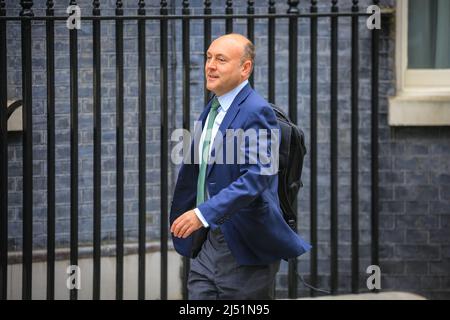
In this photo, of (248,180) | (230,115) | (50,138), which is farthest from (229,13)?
(248,180)

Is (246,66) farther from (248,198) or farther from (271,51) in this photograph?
(271,51)

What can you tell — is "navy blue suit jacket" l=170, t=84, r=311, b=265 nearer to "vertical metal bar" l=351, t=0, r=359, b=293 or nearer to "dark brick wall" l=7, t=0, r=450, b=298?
"vertical metal bar" l=351, t=0, r=359, b=293

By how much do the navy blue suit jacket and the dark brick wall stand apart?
3.39 meters

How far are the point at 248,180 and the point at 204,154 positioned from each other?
1.09 ft

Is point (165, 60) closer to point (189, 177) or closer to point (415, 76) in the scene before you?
point (189, 177)

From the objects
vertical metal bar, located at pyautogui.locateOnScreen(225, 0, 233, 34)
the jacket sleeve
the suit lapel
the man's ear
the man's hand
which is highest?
vertical metal bar, located at pyautogui.locateOnScreen(225, 0, 233, 34)

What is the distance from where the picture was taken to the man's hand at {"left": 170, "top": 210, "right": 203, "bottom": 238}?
15.5 ft

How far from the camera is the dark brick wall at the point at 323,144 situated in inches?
333

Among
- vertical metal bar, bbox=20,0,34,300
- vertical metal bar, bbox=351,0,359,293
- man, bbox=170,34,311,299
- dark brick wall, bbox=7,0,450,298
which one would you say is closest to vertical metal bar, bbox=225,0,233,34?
vertical metal bar, bbox=351,0,359,293

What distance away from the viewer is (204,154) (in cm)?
502

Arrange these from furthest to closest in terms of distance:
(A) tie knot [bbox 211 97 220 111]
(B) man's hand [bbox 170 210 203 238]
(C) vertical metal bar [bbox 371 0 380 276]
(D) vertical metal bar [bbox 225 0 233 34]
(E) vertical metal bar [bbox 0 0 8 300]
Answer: (C) vertical metal bar [bbox 371 0 380 276]
(E) vertical metal bar [bbox 0 0 8 300]
(D) vertical metal bar [bbox 225 0 233 34]
(A) tie knot [bbox 211 97 220 111]
(B) man's hand [bbox 170 210 203 238]

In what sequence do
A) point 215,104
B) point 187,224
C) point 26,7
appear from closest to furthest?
point 187,224 < point 215,104 < point 26,7

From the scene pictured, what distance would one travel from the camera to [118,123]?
687 centimetres

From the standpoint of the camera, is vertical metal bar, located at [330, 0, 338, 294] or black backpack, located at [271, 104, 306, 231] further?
vertical metal bar, located at [330, 0, 338, 294]
